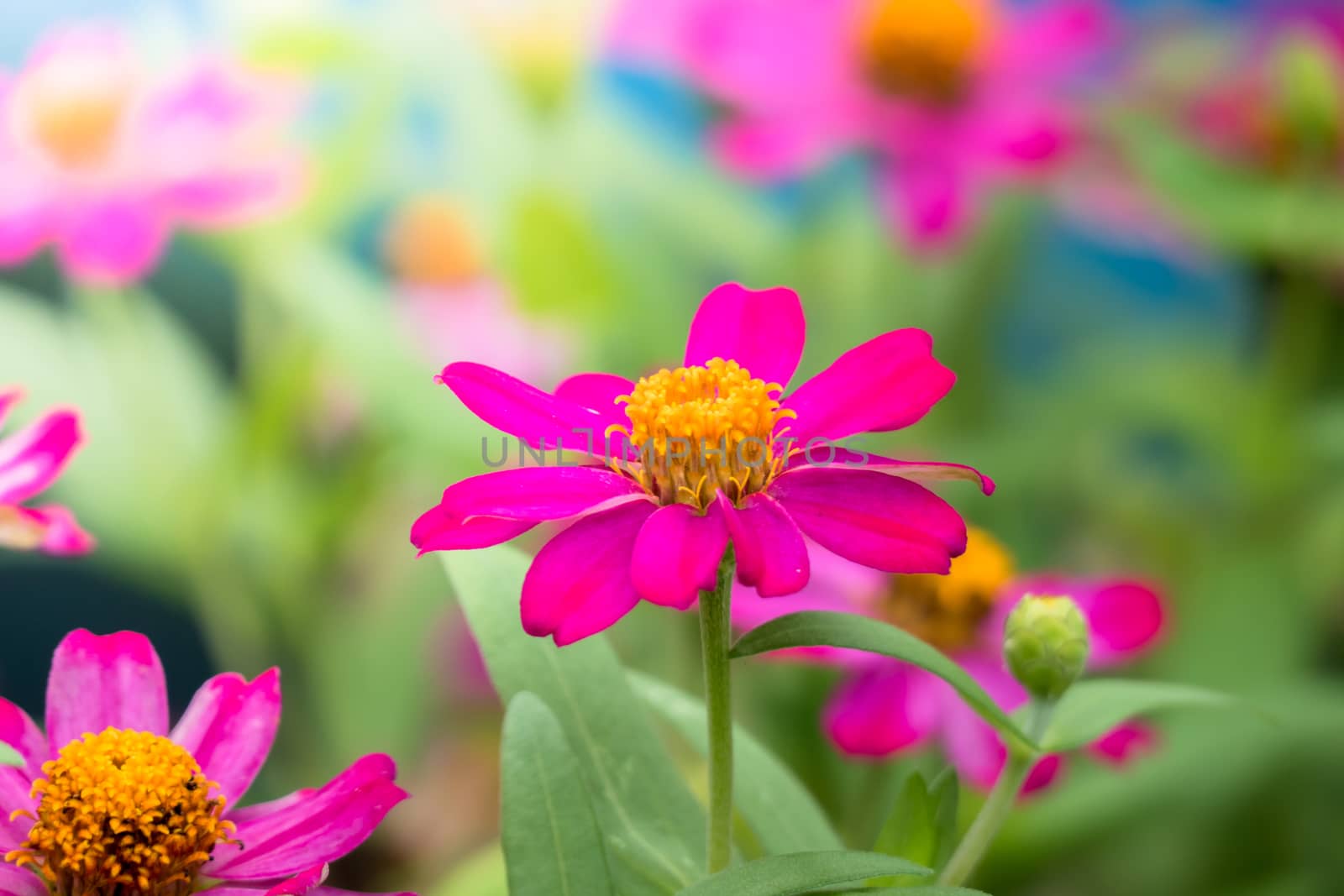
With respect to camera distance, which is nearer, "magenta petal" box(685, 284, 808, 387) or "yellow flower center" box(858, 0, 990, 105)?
"magenta petal" box(685, 284, 808, 387)

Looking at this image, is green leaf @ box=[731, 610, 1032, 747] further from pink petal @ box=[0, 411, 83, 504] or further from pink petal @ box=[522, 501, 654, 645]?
pink petal @ box=[0, 411, 83, 504]

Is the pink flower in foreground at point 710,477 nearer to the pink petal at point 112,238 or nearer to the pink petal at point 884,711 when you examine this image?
the pink petal at point 884,711

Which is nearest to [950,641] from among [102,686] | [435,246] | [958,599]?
[958,599]

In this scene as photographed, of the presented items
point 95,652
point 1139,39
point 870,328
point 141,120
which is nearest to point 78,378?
point 141,120

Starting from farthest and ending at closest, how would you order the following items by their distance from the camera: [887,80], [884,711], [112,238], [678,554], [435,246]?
[435,246] → [887,80] → [112,238] → [884,711] → [678,554]

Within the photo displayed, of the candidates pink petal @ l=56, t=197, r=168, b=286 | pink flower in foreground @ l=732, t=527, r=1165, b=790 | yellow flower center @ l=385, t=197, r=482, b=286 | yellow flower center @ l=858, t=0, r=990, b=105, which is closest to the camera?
pink flower in foreground @ l=732, t=527, r=1165, b=790

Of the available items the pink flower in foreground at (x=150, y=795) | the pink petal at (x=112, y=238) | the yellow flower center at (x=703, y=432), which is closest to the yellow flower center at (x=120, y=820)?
the pink flower in foreground at (x=150, y=795)

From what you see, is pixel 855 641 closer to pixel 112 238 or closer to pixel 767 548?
pixel 767 548

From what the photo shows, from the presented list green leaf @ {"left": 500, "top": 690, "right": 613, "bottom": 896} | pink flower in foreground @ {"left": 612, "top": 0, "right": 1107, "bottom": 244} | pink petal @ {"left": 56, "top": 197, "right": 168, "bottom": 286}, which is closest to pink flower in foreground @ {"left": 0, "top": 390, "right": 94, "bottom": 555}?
green leaf @ {"left": 500, "top": 690, "right": 613, "bottom": 896}
